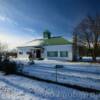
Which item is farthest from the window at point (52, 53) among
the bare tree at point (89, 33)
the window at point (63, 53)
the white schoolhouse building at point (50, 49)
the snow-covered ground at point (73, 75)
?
the snow-covered ground at point (73, 75)

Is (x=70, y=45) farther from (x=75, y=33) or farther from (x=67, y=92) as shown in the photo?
(x=67, y=92)

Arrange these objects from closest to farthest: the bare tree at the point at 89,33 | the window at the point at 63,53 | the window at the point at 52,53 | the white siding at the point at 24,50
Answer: the bare tree at the point at 89,33
the window at the point at 63,53
the window at the point at 52,53
the white siding at the point at 24,50

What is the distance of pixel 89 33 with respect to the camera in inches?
1141

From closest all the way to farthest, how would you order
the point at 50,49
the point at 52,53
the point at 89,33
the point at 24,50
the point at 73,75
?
the point at 73,75
the point at 89,33
the point at 52,53
the point at 50,49
the point at 24,50

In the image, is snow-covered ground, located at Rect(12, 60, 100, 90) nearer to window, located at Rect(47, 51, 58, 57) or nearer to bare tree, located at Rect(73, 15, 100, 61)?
bare tree, located at Rect(73, 15, 100, 61)

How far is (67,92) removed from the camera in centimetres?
723

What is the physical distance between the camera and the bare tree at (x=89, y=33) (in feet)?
91.2

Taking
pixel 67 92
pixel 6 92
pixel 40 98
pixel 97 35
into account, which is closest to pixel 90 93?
pixel 67 92

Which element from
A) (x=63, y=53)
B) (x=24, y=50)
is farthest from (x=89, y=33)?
(x=24, y=50)

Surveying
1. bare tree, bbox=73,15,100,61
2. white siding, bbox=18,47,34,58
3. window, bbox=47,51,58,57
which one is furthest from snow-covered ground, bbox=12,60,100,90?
white siding, bbox=18,47,34,58

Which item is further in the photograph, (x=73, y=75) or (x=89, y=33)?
(x=89, y=33)

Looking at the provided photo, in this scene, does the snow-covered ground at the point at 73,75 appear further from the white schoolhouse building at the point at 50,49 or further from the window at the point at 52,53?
the window at the point at 52,53

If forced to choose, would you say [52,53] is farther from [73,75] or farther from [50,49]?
[73,75]

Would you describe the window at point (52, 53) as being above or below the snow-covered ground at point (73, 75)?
above
